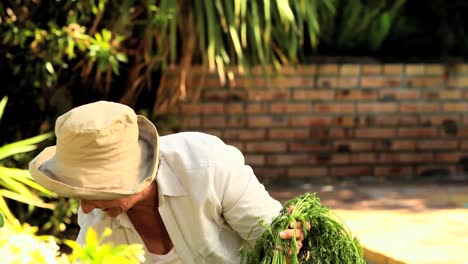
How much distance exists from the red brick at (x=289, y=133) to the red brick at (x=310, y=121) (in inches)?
1.8

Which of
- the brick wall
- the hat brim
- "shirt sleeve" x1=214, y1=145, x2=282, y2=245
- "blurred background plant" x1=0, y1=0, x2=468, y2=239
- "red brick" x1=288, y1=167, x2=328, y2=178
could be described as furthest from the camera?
"red brick" x1=288, y1=167, x2=328, y2=178

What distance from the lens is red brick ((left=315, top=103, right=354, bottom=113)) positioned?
8234 millimetres

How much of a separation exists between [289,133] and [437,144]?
1.24 metres

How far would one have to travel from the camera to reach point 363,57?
8.55 meters

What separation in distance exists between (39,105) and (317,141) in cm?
233

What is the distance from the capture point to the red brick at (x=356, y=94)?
27.2 ft

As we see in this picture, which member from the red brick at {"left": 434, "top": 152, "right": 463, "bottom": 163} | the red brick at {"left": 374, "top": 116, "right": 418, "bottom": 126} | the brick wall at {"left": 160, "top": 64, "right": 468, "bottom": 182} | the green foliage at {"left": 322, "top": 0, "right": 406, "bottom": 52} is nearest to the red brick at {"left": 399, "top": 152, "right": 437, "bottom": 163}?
the brick wall at {"left": 160, "top": 64, "right": 468, "bottom": 182}

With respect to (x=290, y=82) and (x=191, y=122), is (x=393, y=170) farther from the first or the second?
(x=191, y=122)

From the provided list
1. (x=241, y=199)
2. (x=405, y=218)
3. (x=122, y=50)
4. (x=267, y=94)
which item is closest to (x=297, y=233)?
(x=241, y=199)

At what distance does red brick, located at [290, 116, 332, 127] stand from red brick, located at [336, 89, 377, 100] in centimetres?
20

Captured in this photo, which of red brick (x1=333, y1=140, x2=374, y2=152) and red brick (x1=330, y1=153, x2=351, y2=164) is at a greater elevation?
red brick (x1=333, y1=140, x2=374, y2=152)

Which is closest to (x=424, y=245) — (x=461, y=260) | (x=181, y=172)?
(x=461, y=260)

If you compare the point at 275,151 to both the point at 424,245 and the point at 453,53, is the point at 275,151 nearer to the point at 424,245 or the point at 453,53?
the point at 453,53

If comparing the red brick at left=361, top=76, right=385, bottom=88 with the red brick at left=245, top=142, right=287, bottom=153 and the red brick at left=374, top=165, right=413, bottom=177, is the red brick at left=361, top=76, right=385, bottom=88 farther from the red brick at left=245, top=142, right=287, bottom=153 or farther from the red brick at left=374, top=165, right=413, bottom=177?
the red brick at left=245, top=142, right=287, bottom=153
